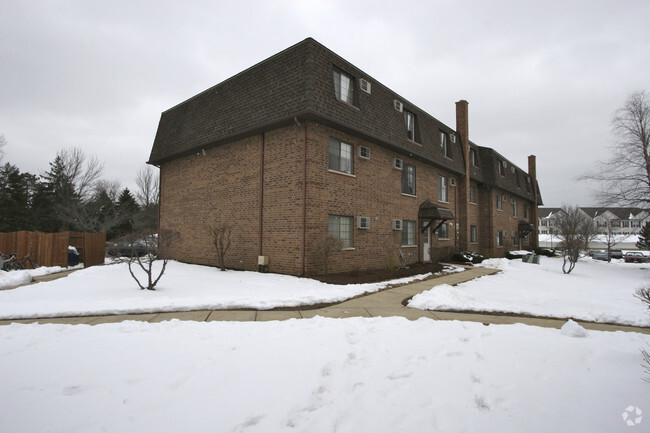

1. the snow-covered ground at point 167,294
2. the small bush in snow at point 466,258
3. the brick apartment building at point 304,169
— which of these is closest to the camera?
the snow-covered ground at point 167,294

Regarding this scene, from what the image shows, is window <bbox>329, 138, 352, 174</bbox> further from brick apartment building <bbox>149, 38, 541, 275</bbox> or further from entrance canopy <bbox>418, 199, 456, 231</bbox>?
entrance canopy <bbox>418, 199, 456, 231</bbox>

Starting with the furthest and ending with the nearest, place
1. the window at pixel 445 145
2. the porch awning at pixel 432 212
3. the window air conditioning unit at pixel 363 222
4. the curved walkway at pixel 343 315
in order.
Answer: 1. the window at pixel 445 145
2. the porch awning at pixel 432 212
3. the window air conditioning unit at pixel 363 222
4. the curved walkway at pixel 343 315

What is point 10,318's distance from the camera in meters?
5.44

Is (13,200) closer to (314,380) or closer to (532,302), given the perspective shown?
(314,380)

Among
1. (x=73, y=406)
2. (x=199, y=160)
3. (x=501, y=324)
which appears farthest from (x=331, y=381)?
(x=199, y=160)

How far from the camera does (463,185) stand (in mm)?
20500

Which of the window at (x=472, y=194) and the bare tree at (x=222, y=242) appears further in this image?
the window at (x=472, y=194)

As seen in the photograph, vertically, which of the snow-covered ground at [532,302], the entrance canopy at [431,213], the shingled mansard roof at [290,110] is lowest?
the snow-covered ground at [532,302]

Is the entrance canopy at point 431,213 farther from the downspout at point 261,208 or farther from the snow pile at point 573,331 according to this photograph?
the snow pile at point 573,331

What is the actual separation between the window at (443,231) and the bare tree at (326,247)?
30.4 ft

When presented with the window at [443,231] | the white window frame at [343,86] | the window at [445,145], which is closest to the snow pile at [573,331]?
the white window frame at [343,86]

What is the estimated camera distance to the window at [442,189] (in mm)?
18359

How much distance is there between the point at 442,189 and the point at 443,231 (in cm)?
245

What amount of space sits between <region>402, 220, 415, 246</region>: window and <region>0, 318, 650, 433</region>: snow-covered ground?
34.1 feet
